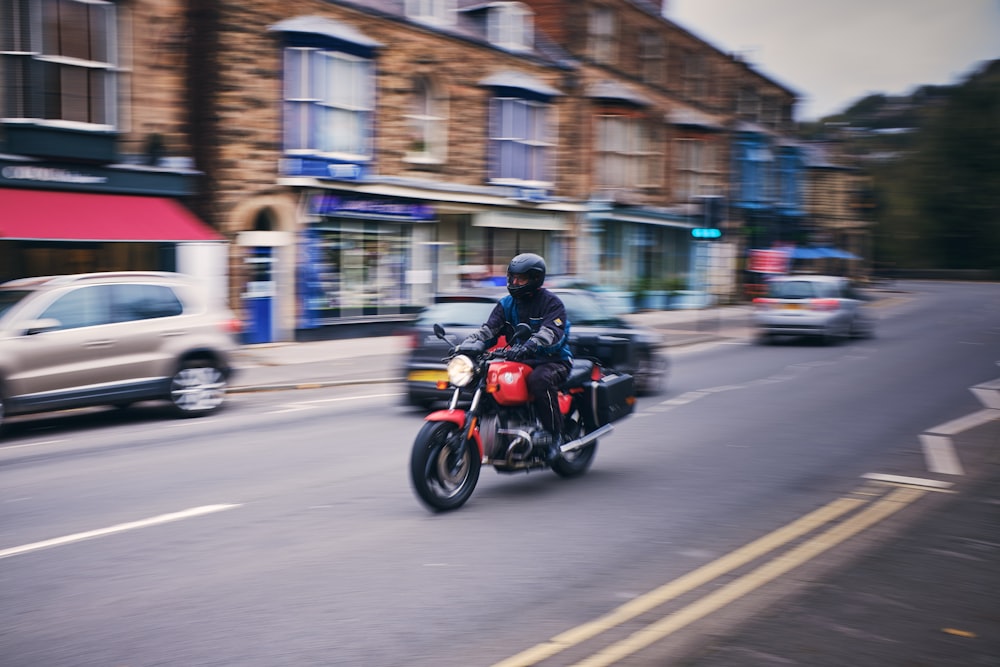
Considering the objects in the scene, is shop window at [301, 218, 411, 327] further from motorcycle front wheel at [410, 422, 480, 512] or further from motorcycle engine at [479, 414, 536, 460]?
motorcycle front wheel at [410, 422, 480, 512]

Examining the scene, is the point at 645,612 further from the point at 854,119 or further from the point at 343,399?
the point at 854,119

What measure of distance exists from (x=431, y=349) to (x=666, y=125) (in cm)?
2538

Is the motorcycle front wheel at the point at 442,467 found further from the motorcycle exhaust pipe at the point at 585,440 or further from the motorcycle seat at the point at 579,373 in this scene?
the motorcycle seat at the point at 579,373

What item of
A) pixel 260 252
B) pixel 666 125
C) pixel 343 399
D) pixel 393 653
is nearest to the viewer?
pixel 393 653

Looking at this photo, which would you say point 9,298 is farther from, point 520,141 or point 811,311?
point 520,141

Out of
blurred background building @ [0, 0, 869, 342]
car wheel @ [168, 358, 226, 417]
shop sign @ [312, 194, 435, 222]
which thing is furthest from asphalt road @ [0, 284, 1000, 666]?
shop sign @ [312, 194, 435, 222]

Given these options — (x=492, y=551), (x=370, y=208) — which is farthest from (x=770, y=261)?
(x=492, y=551)

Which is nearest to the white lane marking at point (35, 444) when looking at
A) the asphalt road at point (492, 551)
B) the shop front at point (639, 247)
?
the asphalt road at point (492, 551)

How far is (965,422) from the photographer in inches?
411

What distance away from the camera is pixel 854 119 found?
100312mm

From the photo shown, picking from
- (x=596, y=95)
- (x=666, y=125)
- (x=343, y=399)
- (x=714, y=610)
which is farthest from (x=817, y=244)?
(x=714, y=610)

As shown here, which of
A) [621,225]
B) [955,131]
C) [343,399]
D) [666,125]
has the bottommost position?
[343,399]

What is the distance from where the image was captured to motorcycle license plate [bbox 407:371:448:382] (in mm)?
10891

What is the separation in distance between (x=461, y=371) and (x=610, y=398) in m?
1.74
